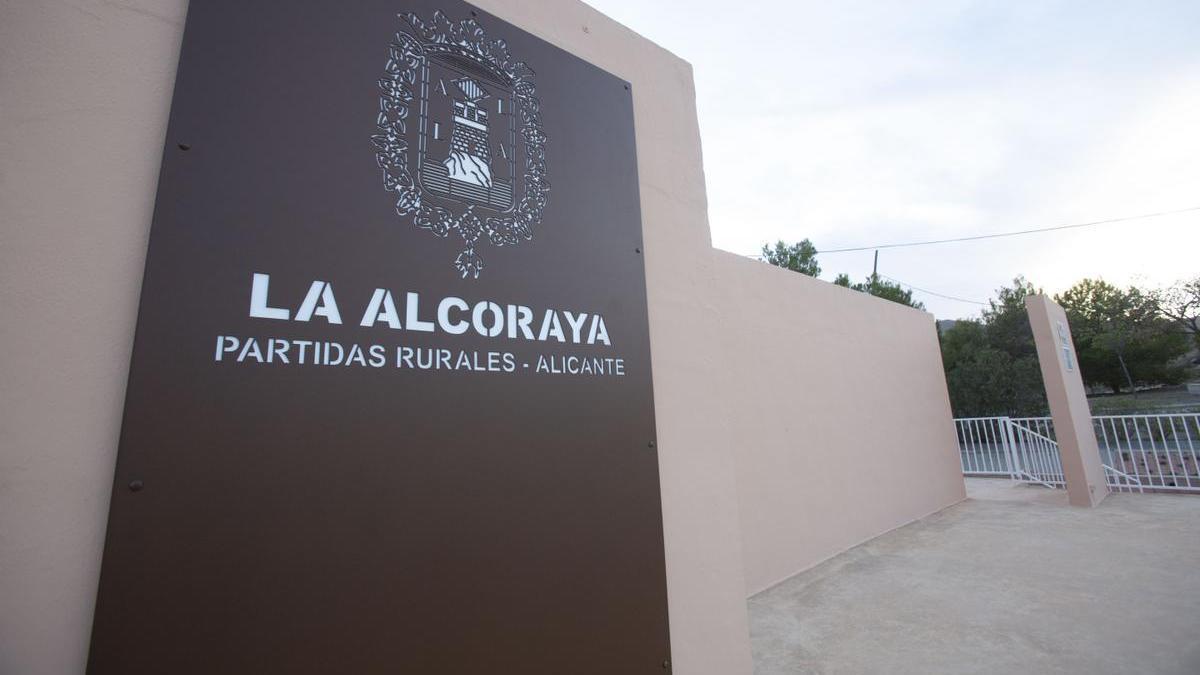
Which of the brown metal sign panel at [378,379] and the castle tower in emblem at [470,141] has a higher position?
the castle tower in emblem at [470,141]

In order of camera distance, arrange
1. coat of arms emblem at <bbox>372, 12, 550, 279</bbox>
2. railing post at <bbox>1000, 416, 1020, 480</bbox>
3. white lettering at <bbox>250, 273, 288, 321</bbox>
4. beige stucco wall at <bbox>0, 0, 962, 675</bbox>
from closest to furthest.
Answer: beige stucco wall at <bbox>0, 0, 962, 675</bbox>
white lettering at <bbox>250, 273, 288, 321</bbox>
coat of arms emblem at <bbox>372, 12, 550, 279</bbox>
railing post at <bbox>1000, 416, 1020, 480</bbox>

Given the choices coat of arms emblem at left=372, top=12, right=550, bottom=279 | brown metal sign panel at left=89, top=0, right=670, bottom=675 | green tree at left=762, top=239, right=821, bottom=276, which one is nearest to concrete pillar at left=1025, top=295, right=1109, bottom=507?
brown metal sign panel at left=89, top=0, right=670, bottom=675

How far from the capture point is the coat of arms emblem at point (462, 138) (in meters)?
0.95

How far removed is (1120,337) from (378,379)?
76.4 feet

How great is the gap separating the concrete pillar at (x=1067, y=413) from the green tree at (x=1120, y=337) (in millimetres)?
15479

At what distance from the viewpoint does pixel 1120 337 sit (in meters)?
15.7

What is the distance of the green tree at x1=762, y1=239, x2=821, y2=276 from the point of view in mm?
15305

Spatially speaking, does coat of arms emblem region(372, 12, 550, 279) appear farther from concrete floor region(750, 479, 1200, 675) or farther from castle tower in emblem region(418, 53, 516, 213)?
concrete floor region(750, 479, 1200, 675)

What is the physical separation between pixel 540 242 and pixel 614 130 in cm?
47

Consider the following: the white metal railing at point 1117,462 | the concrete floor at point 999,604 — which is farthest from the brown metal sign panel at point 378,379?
the white metal railing at point 1117,462

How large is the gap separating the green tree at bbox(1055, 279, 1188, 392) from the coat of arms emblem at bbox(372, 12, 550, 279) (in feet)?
74.9

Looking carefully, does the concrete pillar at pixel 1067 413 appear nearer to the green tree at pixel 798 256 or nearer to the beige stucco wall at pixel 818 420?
the beige stucco wall at pixel 818 420

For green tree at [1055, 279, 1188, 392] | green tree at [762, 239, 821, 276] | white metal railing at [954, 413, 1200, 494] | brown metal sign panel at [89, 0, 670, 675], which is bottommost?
white metal railing at [954, 413, 1200, 494]

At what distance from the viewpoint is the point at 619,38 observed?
57.0 inches
